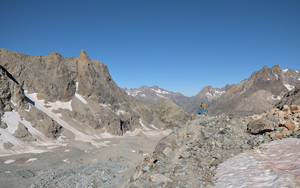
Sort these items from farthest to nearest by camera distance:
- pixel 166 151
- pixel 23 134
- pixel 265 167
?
pixel 23 134 < pixel 166 151 < pixel 265 167

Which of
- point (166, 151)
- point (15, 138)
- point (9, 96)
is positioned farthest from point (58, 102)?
point (166, 151)

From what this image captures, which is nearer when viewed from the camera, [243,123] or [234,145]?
[234,145]

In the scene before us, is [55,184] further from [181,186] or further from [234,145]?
[234,145]

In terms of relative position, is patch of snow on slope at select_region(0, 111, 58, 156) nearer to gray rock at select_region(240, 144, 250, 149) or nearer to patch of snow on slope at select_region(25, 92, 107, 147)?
patch of snow on slope at select_region(25, 92, 107, 147)

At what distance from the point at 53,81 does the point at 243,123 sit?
104 m

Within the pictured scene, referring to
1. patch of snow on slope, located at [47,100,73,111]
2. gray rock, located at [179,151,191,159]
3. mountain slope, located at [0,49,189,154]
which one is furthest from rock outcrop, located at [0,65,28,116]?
gray rock, located at [179,151,191,159]

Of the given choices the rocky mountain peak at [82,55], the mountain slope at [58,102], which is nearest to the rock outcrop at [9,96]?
the mountain slope at [58,102]

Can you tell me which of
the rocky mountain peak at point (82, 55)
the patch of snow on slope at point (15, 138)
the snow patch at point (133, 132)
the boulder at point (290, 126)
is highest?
the rocky mountain peak at point (82, 55)

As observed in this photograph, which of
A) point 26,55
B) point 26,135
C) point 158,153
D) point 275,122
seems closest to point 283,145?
point 275,122

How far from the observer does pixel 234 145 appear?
12.3 metres

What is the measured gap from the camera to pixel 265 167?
8.21 m

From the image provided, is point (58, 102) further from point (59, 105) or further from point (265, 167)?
point (265, 167)

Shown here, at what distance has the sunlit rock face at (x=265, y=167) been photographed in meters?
6.95

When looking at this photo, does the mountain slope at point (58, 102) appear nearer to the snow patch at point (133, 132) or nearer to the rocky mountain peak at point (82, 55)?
the rocky mountain peak at point (82, 55)
